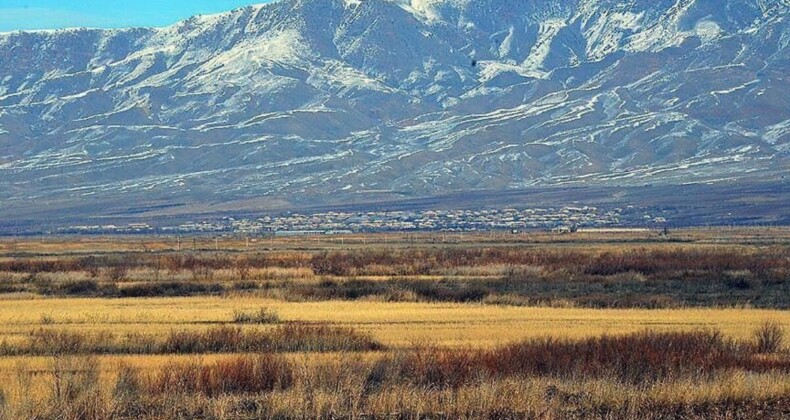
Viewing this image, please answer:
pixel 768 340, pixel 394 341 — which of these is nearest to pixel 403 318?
pixel 394 341

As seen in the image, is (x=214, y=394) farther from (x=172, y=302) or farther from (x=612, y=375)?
(x=172, y=302)

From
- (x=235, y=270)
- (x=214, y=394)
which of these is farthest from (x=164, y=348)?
(x=235, y=270)

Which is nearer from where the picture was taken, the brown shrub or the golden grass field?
the golden grass field

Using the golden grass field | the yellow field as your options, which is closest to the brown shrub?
the golden grass field

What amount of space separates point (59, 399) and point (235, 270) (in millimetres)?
42249

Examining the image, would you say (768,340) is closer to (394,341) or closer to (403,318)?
(394,341)

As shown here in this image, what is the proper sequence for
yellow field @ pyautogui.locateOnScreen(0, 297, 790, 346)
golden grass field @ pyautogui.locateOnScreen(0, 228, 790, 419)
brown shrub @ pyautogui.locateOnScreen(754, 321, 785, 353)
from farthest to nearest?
yellow field @ pyautogui.locateOnScreen(0, 297, 790, 346), brown shrub @ pyautogui.locateOnScreen(754, 321, 785, 353), golden grass field @ pyautogui.locateOnScreen(0, 228, 790, 419)

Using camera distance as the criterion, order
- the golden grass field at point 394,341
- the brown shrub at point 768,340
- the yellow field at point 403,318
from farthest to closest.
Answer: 1. the yellow field at point 403,318
2. the brown shrub at point 768,340
3. the golden grass field at point 394,341

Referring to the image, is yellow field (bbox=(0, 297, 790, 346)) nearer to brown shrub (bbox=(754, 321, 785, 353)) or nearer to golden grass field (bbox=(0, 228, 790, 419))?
golden grass field (bbox=(0, 228, 790, 419))

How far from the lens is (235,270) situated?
2448 inches

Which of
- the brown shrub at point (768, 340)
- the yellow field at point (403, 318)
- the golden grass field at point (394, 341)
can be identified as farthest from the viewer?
the yellow field at point (403, 318)

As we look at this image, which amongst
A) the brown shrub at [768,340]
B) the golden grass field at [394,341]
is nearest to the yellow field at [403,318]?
the golden grass field at [394,341]

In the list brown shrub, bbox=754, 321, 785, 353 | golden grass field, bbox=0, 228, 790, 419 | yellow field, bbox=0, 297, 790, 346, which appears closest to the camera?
golden grass field, bbox=0, 228, 790, 419

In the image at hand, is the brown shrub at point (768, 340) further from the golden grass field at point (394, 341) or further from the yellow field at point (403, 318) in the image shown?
the yellow field at point (403, 318)
